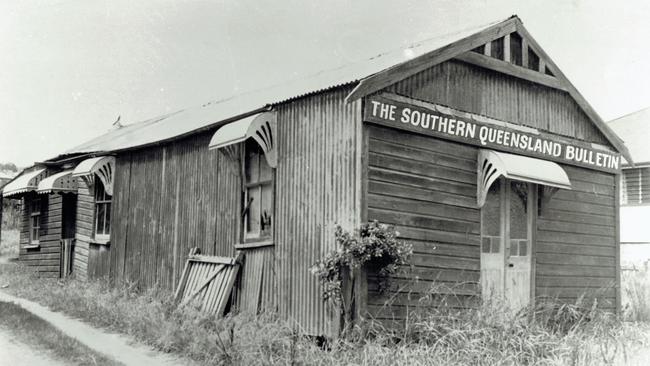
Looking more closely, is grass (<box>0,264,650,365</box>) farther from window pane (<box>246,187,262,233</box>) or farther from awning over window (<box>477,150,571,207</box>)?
awning over window (<box>477,150,571,207</box>)

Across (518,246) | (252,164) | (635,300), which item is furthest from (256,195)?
(635,300)

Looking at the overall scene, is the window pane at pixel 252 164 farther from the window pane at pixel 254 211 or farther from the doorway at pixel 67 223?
the doorway at pixel 67 223

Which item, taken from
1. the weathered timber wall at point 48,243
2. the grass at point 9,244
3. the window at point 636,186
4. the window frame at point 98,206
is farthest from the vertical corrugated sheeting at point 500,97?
the grass at point 9,244

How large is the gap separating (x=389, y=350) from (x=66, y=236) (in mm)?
11974

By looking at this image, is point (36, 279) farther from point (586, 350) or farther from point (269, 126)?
point (586, 350)

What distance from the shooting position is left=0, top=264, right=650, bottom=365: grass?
7.42m

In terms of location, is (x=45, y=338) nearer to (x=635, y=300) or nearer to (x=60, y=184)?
(x=60, y=184)

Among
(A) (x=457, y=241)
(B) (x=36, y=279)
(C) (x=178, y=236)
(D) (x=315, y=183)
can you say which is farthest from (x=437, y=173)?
(B) (x=36, y=279)

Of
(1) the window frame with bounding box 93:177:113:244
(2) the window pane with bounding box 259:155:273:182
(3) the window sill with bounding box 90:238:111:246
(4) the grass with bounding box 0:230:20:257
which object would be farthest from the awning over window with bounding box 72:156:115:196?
(4) the grass with bounding box 0:230:20:257

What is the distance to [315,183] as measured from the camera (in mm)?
9305

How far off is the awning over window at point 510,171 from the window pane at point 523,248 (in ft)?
3.60

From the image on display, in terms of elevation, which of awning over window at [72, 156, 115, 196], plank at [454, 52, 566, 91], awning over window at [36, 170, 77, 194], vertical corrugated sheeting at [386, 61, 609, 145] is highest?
plank at [454, 52, 566, 91]

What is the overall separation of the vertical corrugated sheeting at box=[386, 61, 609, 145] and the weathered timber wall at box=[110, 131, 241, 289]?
3568 millimetres

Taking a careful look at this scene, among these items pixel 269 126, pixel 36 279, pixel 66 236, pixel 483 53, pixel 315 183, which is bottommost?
pixel 36 279
